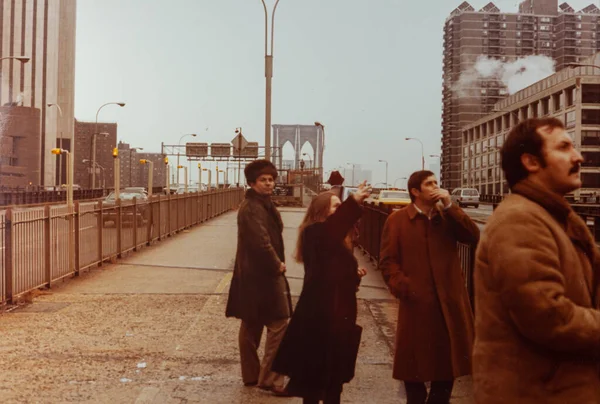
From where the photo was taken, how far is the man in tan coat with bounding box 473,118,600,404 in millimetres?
2459

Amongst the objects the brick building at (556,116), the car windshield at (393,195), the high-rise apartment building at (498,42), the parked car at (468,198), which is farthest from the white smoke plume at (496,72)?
the car windshield at (393,195)

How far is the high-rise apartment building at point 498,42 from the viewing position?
19112 cm

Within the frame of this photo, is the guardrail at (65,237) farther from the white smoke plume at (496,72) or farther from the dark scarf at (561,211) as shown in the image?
the white smoke plume at (496,72)

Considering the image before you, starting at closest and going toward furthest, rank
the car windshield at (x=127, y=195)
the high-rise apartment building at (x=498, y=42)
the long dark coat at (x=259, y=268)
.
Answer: the long dark coat at (x=259, y=268)
the car windshield at (x=127, y=195)
the high-rise apartment building at (x=498, y=42)

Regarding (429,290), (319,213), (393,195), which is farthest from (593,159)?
(319,213)

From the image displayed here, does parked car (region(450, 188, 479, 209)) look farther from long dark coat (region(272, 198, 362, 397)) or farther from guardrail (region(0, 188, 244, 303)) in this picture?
long dark coat (region(272, 198, 362, 397))

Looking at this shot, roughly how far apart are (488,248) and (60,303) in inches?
355

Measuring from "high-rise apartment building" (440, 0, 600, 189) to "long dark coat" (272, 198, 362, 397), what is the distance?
18711cm

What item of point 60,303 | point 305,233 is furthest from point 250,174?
point 60,303

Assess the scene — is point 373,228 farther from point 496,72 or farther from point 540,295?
point 496,72

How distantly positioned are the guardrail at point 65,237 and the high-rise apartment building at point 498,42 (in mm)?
173782

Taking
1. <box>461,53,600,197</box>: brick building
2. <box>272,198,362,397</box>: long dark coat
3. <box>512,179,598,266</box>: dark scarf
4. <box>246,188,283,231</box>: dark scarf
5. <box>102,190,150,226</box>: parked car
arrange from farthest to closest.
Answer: <box>461,53,600,197</box>: brick building → <box>102,190,150,226</box>: parked car → <box>246,188,283,231</box>: dark scarf → <box>272,198,362,397</box>: long dark coat → <box>512,179,598,266</box>: dark scarf

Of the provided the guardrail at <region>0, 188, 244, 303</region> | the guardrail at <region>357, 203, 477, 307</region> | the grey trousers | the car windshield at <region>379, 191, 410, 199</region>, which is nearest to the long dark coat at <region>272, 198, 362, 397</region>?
the grey trousers

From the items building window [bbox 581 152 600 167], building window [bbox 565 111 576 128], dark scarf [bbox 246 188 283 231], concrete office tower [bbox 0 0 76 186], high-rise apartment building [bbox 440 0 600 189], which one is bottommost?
dark scarf [bbox 246 188 283 231]
